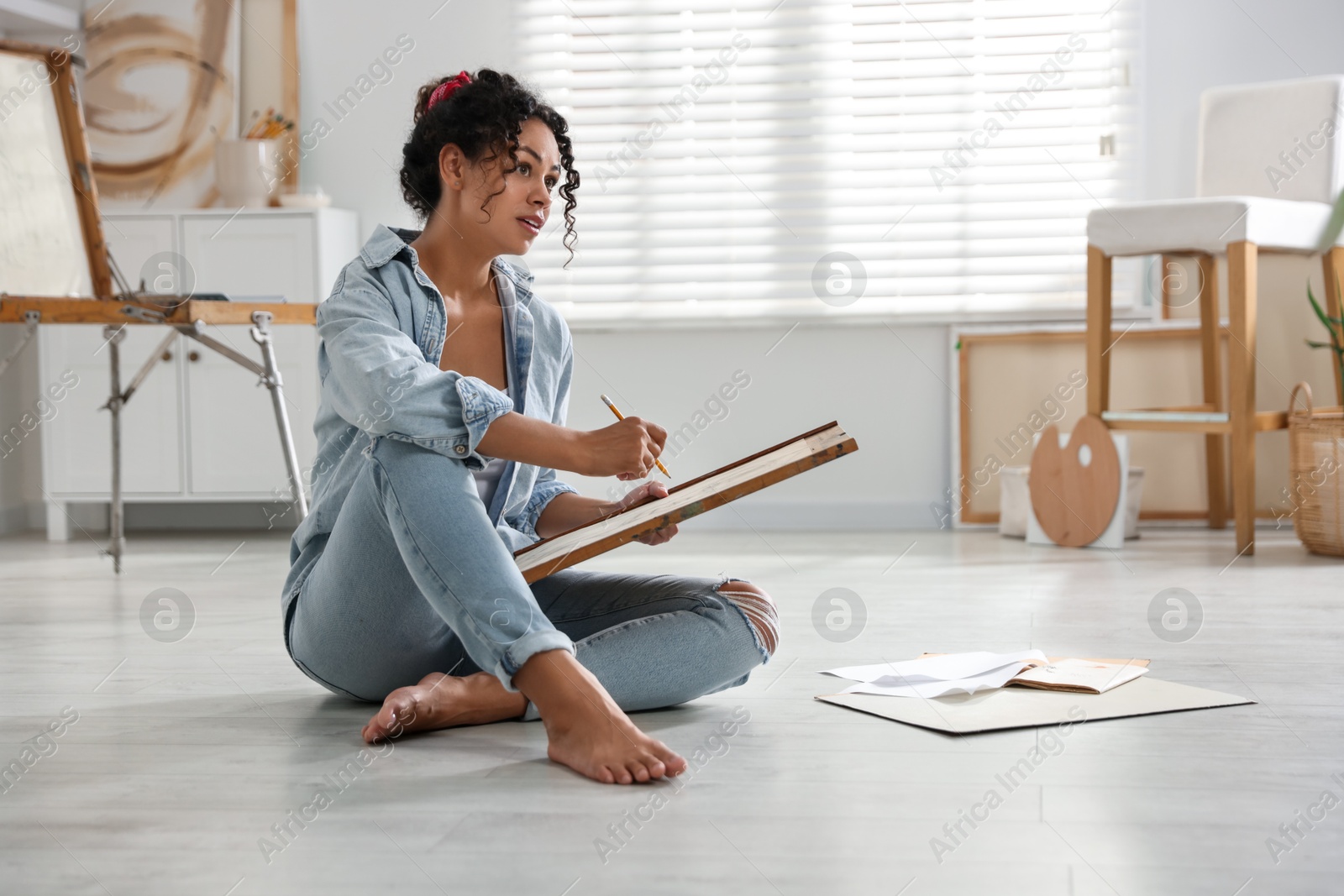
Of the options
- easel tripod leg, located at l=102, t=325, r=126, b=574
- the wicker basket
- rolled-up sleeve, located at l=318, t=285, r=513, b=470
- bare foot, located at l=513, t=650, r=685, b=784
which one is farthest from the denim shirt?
the wicker basket

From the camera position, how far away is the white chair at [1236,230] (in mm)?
2959

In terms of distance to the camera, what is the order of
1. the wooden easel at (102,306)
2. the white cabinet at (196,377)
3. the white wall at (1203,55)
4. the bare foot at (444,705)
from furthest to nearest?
1. the white cabinet at (196,377)
2. the white wall at (1203,55)
3. the wooden easel at (102,306)
4. the bare foot at (444,705)

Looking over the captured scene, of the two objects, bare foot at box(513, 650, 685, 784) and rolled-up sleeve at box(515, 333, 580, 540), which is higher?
rolled-up sleeve at box(515, 333, 580, 540)

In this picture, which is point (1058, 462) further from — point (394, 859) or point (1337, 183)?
point (394, 859)

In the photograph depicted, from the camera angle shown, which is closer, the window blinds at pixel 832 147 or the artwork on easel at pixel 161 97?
the window blinds at pixel 832 147

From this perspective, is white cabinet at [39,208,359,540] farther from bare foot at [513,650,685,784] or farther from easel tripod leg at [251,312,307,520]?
bare foot at [513,650,685,784]

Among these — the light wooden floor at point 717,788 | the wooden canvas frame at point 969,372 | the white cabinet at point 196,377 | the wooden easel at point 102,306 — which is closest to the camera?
the light wooden floor at point 717,788

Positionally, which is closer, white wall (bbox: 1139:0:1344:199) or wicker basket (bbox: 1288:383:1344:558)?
wicker basket (bbox: 1288:383:1344:558)

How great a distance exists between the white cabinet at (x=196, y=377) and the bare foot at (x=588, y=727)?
2.64 metres

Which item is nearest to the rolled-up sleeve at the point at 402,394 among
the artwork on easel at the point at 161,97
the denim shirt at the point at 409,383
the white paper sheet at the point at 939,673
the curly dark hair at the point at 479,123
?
the denim shirt at the point at 409,383

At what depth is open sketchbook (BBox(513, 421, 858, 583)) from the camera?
1299 mm

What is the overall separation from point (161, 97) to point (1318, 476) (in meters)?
3.41

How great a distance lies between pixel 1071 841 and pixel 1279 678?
0.77m

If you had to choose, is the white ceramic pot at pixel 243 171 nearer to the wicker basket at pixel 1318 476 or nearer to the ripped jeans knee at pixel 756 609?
the ripped jeans knee at pixel 756 609
